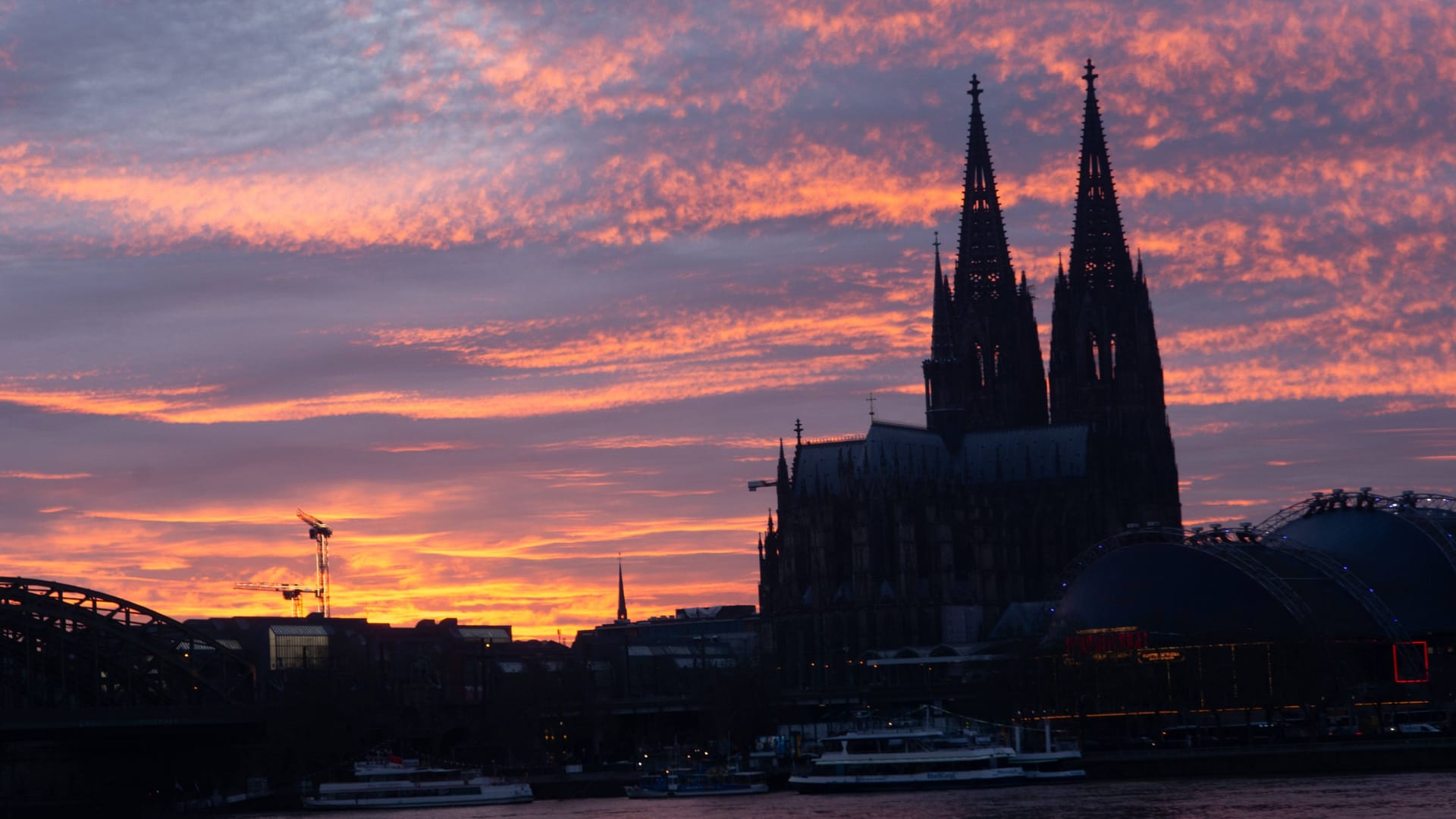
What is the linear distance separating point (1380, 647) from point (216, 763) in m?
89.4

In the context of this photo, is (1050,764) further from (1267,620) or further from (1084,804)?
(1267,620)

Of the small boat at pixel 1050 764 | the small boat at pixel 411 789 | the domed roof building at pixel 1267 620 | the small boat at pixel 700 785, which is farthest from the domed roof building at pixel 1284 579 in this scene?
the small boat at pixel 411 789

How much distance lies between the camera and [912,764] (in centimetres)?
13762

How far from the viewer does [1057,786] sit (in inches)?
5197

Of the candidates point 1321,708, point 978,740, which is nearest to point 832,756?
point 978,740

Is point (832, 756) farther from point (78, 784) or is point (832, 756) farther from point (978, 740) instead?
point (78, 784)

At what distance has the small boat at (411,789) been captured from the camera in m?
143

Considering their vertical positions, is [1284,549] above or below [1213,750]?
above

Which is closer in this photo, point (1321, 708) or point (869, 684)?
point (1321, 708)

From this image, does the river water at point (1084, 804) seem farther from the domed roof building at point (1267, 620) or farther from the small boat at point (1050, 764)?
the domed roof building at point (1267, 620)

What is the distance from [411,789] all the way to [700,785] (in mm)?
18325

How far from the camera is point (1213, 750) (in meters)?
141

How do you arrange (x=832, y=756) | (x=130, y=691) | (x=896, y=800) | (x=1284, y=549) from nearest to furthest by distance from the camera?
(x=896, y=800)
(x=832, y=756)
(x=130, y=691)
(x=1284, y=549)

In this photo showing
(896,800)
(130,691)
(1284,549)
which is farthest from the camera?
(1284,549)
